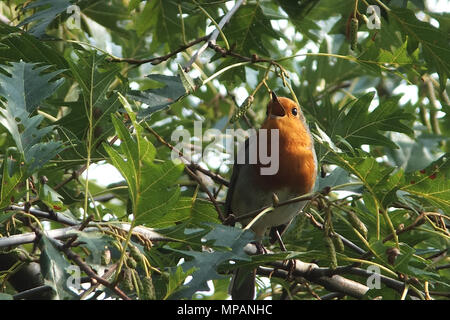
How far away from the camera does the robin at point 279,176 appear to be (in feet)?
13.7

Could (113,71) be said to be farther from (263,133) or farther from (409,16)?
(409,16)

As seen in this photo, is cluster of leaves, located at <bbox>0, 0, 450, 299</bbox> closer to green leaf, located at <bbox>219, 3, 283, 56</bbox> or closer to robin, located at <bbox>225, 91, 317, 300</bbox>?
Answer: green leaf, located at <bbox>219, 3, 283, 56</bbox>

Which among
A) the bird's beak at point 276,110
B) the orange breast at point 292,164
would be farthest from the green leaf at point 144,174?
the bird's beak at point 276,110

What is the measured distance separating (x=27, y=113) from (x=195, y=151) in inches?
92.2

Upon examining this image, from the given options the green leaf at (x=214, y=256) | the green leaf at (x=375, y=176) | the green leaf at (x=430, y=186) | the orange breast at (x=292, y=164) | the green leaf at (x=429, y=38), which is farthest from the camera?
the orange breast at (x=292, y=164)

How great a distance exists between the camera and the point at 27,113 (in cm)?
278

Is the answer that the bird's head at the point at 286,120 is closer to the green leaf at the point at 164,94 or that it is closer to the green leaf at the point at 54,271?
the green leaf at the point at 164,94

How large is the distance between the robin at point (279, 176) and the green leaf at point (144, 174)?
166cm

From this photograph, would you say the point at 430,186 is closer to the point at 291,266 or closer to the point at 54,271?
the point at 291,266

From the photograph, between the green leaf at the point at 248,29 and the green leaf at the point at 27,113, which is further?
the green leaf at the point at 248,29

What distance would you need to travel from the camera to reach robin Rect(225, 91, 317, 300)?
4172mm

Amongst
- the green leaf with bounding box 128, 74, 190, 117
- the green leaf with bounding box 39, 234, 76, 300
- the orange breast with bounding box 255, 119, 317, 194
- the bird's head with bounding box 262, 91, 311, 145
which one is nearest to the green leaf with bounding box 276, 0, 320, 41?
the bird's head with bounding box 262, 91, 311, 145
